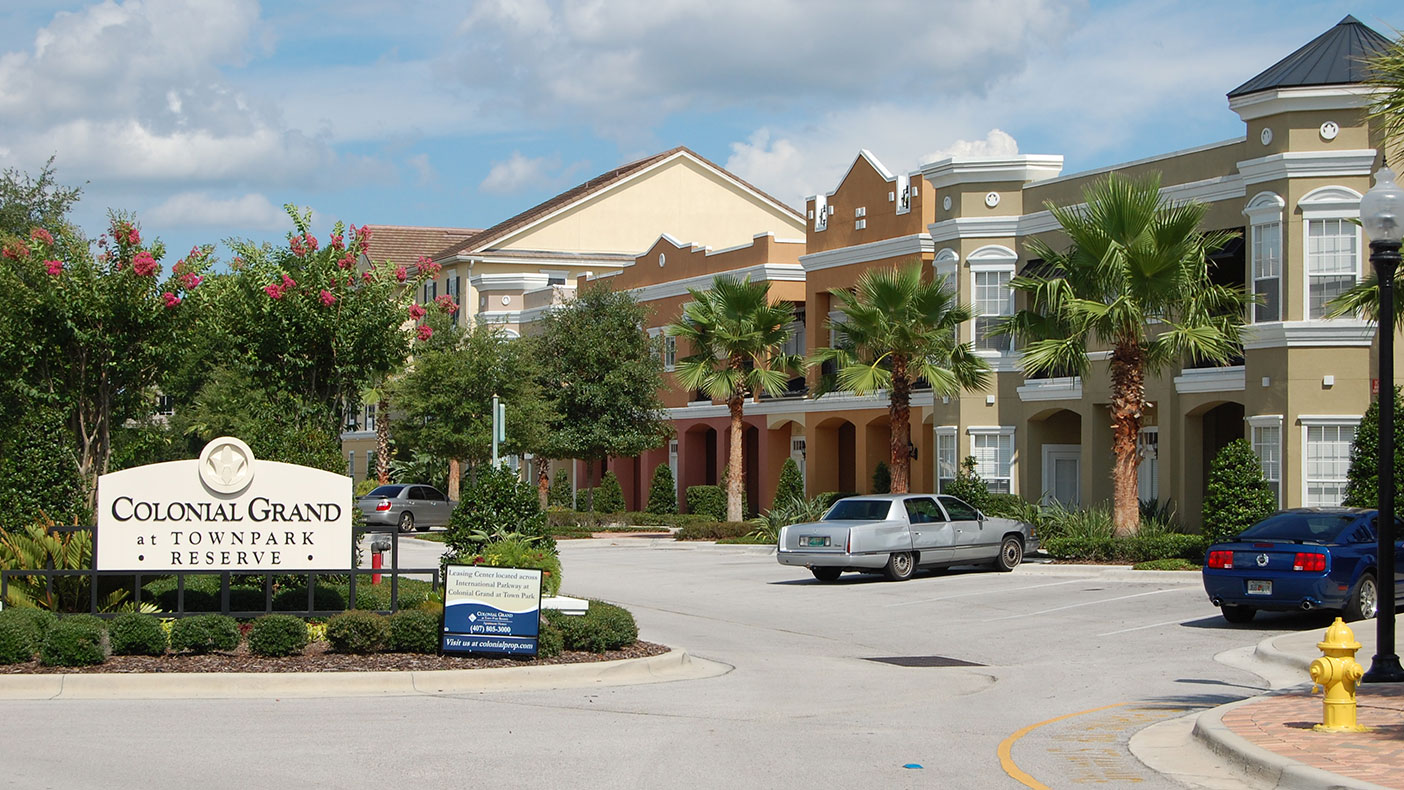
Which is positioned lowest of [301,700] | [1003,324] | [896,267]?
[301,700]

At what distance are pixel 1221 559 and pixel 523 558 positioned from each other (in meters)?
8.39

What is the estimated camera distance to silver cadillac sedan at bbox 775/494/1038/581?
2464cm

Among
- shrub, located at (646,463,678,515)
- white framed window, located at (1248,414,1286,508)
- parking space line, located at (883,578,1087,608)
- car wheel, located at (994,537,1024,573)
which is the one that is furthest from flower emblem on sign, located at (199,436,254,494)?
shrub, located at (646,463,678,515)

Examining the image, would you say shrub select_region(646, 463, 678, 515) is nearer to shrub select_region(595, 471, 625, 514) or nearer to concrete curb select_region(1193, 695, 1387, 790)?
shrub select_region(595, 471, 625, 514)

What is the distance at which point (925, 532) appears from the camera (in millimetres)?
25203

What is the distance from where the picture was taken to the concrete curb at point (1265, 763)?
8484 millimetres

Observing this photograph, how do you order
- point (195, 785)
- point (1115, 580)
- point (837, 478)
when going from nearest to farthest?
point (195, 785) → point (1115, 580) → point (837, 478)

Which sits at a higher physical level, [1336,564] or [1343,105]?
[1343,105]

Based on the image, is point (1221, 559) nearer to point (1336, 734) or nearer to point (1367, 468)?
point (1367, 468)

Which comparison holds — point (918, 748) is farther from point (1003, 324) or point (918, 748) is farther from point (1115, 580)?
point (1003, 324)

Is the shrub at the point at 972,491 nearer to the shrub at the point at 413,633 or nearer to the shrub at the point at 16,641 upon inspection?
the shrub at the point at 413,633

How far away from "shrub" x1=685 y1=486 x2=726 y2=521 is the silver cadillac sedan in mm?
18525

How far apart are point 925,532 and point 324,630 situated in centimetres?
1258

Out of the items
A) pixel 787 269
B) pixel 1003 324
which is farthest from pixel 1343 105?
pixel 787 269
